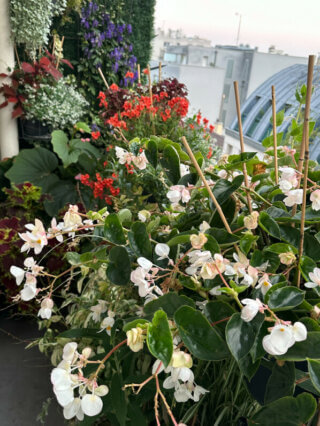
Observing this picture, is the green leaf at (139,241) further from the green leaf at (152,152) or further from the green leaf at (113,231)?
the green leaf at (152,152)

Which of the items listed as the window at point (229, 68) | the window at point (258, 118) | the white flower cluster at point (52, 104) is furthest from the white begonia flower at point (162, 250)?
the window at point (229, 68)

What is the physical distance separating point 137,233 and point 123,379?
27 cm

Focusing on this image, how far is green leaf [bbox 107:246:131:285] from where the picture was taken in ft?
1.71

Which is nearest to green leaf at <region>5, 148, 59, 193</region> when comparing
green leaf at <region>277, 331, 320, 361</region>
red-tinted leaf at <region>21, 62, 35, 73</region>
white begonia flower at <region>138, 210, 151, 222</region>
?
red-tinted leaf at <region>21, 62, 35, 73</region>

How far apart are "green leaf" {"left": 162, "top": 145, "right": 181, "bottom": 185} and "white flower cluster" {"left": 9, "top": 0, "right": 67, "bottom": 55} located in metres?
2.31

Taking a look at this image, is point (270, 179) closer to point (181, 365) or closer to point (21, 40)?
point (181, 365)

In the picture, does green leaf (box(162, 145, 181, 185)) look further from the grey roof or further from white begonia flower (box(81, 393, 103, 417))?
the grey roof

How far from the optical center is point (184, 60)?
3.32 metres

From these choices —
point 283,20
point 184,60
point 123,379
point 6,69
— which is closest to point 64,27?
point 6,69

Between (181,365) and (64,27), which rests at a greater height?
(64,27)

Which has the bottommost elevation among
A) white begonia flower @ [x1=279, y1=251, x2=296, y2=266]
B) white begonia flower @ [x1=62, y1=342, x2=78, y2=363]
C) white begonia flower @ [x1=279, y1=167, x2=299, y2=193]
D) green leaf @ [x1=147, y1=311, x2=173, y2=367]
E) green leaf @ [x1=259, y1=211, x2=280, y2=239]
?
white begonia flower @ [x1=62, y1=342, x2=78, y2=363]

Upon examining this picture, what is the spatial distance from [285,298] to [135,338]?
0.58 feet

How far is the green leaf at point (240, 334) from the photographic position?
39 centimetres

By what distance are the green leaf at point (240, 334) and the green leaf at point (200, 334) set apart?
0.06ft
